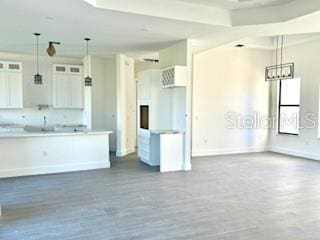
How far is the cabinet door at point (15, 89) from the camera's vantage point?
7.95 m

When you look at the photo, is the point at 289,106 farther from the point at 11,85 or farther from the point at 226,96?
the point at 11,85

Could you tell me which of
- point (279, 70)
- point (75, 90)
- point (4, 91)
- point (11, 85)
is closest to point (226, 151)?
point (279, 70)

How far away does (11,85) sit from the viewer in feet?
26.1

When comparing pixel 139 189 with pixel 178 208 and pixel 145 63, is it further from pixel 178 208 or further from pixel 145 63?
pixel 145 63

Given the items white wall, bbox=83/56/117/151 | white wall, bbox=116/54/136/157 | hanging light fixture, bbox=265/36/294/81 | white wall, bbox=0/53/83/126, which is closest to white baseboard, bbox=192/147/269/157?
white wall, bbox=116/54/136/157

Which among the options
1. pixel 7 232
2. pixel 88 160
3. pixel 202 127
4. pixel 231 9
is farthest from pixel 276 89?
pixel 7 232

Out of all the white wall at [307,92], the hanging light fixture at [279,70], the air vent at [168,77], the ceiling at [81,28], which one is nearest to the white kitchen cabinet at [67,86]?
the ceiling at [81,28]

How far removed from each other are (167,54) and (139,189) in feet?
12.1

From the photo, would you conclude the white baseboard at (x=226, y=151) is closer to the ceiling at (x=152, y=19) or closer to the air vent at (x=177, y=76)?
the air vent at (x=177, y=76)

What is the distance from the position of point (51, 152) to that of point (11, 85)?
3.08 metres

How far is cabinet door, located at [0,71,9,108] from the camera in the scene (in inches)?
309

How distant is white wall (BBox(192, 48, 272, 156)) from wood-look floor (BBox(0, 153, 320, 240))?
2059 mm

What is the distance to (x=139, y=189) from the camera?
493 cm

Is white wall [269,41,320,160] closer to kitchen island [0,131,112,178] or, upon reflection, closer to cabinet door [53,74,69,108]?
kitchen island [0,131,112,178]
